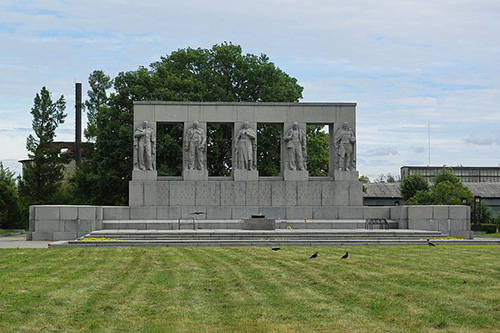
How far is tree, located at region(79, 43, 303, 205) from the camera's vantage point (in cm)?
4681

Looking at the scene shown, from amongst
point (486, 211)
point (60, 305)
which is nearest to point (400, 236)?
point (60, 305)

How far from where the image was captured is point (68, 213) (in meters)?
31.7

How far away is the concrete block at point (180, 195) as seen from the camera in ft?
117

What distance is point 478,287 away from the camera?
12953mm

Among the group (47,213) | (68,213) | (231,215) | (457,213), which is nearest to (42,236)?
(47,213)

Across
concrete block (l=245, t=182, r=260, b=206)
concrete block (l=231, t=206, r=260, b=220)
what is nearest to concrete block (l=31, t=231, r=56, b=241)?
concrete block (l=231, t=206, r=260, b=220)

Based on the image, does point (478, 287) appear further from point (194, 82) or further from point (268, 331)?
point (194, 82)

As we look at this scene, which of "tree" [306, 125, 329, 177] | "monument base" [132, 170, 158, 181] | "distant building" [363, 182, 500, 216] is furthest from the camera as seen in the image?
"distant building" [363, 182, 500, 216]

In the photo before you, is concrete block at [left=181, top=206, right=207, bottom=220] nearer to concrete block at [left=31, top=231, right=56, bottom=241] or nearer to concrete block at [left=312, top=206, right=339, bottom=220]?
concrete block at [left=312, top=206, right=339, bottom=220]

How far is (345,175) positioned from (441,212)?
595 centimetres

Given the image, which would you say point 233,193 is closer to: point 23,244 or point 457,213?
point 457,213

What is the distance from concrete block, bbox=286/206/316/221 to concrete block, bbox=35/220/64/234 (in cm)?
1135

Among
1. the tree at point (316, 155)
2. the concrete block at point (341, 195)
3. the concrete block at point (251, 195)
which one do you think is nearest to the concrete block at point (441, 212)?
the concrete block at point (341, 195)

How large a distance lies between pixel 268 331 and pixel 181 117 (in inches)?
1096
